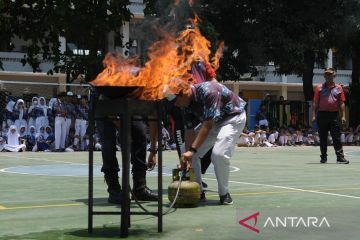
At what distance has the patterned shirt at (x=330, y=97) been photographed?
45.9ft

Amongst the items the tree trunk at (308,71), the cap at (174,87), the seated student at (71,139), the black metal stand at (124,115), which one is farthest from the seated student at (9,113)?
the black metal stand at (124,115)

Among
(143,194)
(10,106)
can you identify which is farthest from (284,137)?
(143,194)

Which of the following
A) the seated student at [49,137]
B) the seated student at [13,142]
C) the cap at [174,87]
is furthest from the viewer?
the seated student at [49,137]

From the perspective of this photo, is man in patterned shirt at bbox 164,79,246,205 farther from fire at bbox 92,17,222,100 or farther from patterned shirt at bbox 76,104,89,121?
patterned shirt at bbox 76,104,89,121

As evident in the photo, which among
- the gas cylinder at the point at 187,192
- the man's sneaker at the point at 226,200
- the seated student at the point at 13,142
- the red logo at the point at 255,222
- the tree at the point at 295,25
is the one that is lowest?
the red logo at the point at 255,222

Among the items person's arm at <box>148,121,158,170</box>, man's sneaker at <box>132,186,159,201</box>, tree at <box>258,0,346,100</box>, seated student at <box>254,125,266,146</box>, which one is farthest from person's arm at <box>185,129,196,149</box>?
tree at <box>258,0,346,100</box>

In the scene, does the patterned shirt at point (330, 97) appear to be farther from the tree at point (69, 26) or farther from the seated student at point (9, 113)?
the seated student at point (9, 113)

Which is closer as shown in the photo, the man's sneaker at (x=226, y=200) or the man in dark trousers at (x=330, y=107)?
Answer: the man's sneaker at (x=226, y=200)

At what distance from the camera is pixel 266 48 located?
2894cm

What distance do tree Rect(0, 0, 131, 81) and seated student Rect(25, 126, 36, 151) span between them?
15511mm

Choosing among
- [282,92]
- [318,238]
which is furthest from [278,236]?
[282,92]

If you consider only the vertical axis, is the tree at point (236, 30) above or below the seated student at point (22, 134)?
above

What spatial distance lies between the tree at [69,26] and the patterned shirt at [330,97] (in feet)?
31.0

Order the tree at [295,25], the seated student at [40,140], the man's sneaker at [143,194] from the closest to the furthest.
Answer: the man's sneaker at [143,194] → the seated student at [40,140] → the tree at [295,25]
